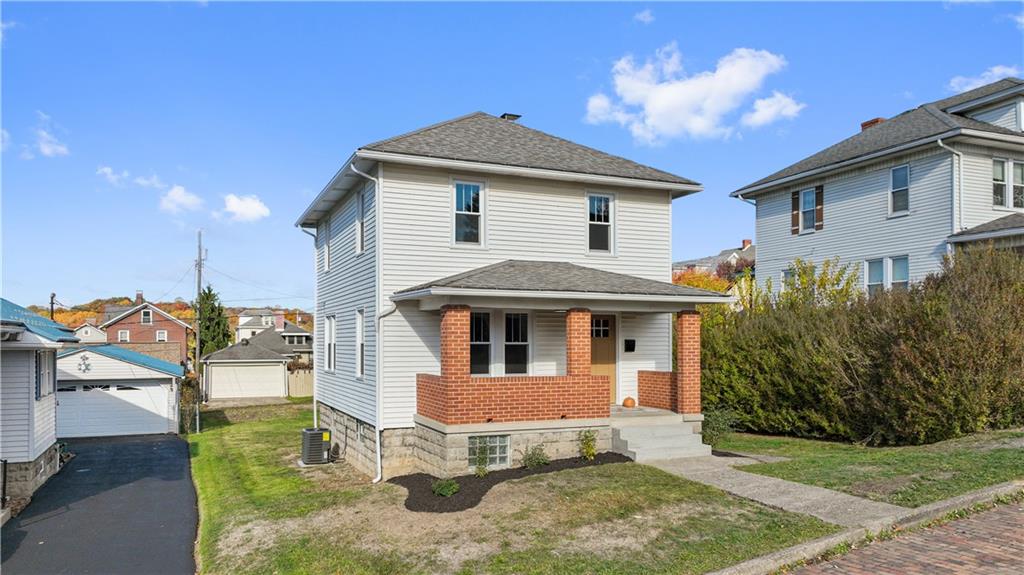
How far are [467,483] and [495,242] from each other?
526 cm

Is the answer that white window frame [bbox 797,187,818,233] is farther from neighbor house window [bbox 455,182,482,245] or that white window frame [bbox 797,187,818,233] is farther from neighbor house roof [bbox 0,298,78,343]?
neighbor house roof [bbox 0,298,78,343]

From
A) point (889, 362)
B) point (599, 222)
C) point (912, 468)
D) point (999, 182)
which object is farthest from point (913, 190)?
point (912, 468)

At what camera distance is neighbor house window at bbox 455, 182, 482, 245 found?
48.0 feet

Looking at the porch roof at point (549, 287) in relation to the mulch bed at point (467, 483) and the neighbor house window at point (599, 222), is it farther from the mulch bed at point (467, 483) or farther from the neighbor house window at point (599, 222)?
the mulch bed at point (467, 483)

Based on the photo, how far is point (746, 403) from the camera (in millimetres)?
17344

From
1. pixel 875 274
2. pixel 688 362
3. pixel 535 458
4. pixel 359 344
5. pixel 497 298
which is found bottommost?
pixel 535 458

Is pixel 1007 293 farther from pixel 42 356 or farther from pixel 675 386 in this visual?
pixel 42 356

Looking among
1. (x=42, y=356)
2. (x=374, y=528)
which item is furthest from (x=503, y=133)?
(x=42, y=356)

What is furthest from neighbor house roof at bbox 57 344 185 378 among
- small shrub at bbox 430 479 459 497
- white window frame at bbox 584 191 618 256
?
small shrub at bbox 430 479 459 497

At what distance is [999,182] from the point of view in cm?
1994

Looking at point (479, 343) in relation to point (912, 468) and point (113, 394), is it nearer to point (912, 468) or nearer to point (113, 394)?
point (912, 468)

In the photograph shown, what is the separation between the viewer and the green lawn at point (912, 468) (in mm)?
9359

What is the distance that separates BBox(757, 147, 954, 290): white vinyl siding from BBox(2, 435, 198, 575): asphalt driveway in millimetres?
18249

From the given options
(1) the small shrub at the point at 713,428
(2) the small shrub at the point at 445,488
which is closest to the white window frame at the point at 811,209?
(1) the small shrub at the point at 713,428
